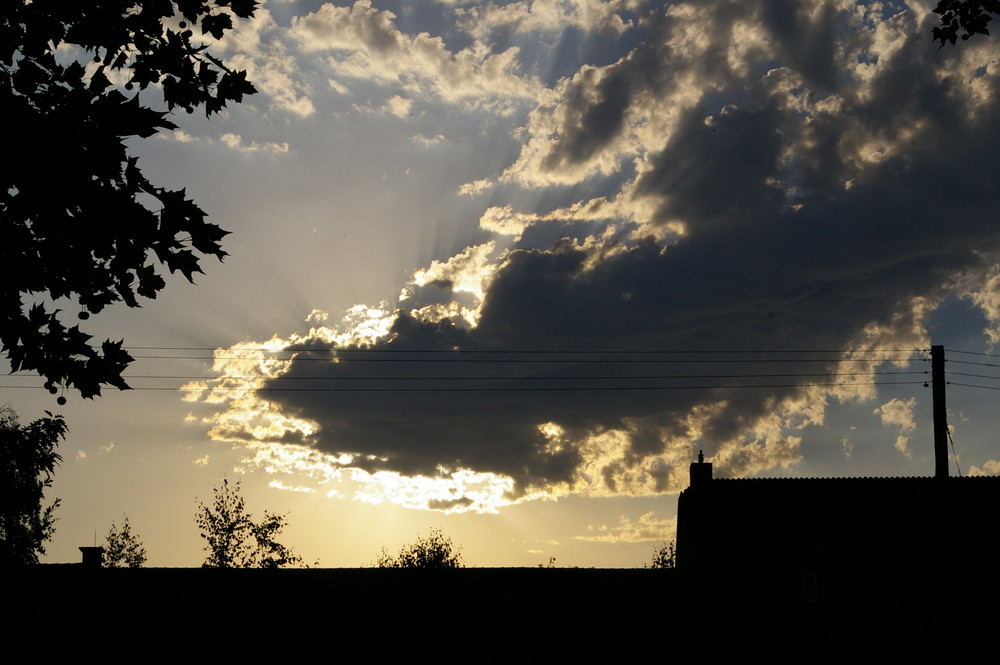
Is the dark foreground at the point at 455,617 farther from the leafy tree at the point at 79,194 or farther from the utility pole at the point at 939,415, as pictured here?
the leafy tree at the point at 79,194

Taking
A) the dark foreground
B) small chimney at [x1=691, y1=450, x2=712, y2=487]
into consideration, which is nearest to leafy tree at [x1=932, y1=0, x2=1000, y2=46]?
the dark foreground

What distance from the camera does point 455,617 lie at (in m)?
25.6

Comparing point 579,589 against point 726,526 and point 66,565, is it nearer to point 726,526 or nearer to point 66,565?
point 66,565

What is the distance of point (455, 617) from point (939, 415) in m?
15.5

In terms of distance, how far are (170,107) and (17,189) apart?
1.61 meters

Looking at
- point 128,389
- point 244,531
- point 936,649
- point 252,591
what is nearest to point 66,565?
point 252,591

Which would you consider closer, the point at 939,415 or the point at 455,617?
the point at 455,617

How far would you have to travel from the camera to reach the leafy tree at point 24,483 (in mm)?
11430

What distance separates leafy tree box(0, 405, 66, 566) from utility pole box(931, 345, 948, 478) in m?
23.9

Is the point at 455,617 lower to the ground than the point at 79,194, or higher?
lower

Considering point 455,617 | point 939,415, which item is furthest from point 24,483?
point 939,415

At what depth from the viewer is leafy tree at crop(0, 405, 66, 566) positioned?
11.4 metres

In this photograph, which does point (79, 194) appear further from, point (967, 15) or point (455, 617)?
point (455, 617)

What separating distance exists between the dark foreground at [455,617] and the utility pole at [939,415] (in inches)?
147
